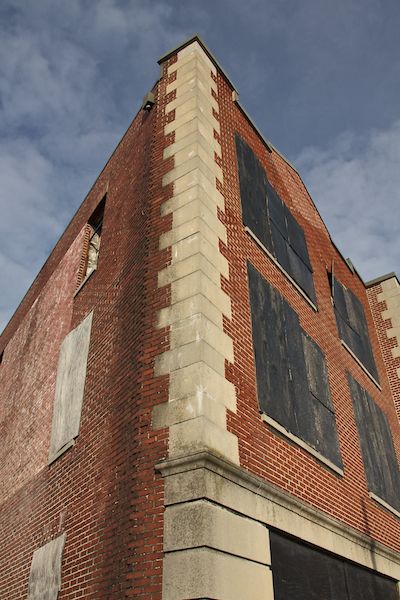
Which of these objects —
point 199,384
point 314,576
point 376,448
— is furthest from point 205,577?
point 376,448

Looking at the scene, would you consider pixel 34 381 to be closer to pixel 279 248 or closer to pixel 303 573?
pixel 279 248

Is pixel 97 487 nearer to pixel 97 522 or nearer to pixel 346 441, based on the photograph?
pixel 97 522

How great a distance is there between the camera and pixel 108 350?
7496 millimetres

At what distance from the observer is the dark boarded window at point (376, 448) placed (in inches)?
376

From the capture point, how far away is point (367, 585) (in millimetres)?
7395

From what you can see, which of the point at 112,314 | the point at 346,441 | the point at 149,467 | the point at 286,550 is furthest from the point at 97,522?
the point at 346,441

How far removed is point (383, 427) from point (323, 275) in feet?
12.1

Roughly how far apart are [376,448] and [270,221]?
16.7ft

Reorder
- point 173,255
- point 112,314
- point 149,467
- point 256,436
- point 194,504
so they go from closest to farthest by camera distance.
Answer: point 194,504
point 149,467
point 256,436
point 173,255
point 112,314

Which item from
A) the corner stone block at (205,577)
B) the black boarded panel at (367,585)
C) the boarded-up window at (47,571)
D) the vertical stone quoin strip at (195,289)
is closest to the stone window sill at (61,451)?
the boarded-up window at (47,571)

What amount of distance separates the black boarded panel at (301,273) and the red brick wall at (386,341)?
4990mm

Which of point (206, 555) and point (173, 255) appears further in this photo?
point (173, 255)

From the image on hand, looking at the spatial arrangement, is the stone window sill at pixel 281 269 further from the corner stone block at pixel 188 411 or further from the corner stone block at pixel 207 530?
the corner stone block at pixel 207 530

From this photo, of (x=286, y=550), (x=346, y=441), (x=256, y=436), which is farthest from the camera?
(x=346, y=441)
